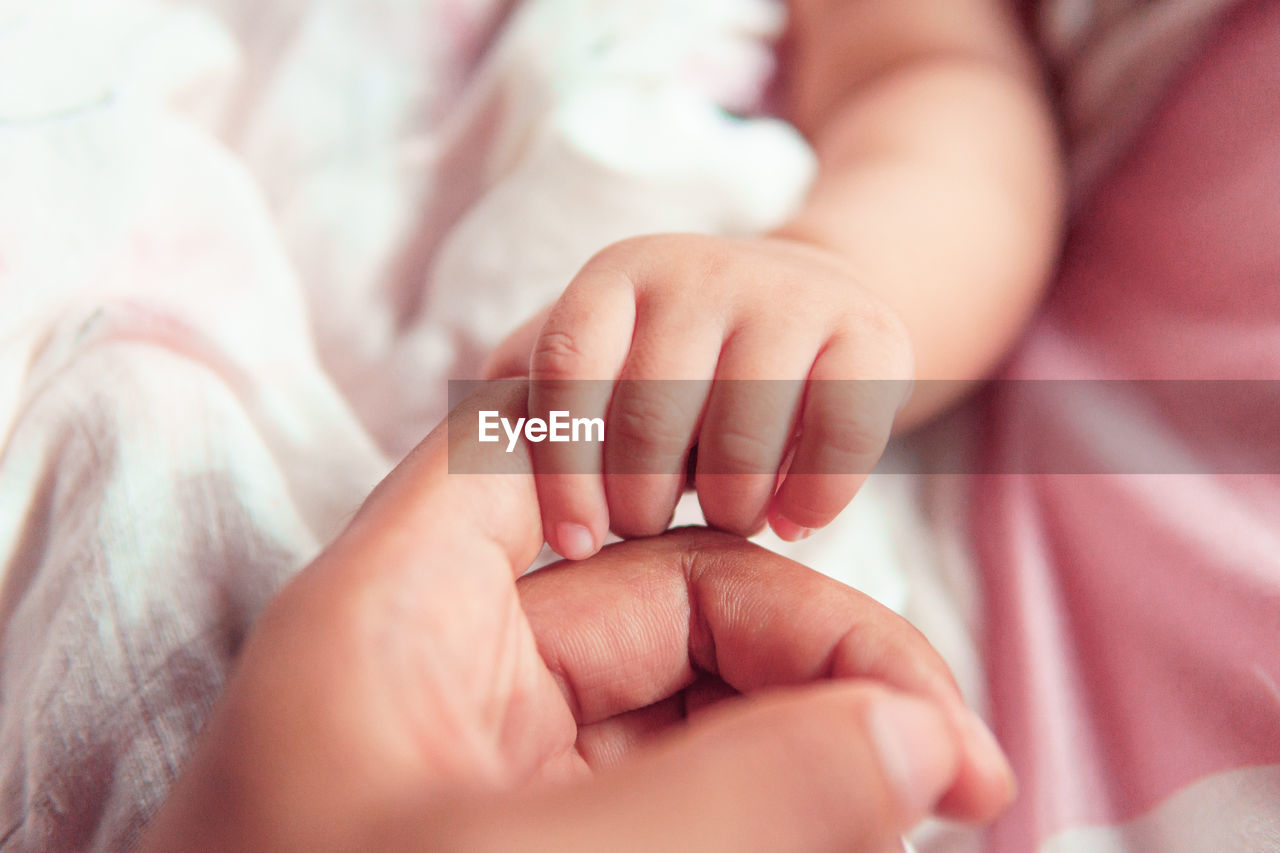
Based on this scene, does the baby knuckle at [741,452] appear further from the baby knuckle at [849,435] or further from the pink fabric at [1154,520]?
the pink fabric at [1154,520]

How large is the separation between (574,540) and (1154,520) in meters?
0.33

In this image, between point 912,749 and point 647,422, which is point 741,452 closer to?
point 647,422

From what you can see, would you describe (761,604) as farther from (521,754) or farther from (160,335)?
(160,335)

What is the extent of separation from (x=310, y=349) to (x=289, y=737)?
1.20ft

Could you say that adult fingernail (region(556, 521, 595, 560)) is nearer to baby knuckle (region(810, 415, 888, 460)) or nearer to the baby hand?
the baby hand

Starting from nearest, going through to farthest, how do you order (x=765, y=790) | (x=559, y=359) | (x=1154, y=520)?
(x=765, y=790)
(x=559, y=359)
(x=1154, y=520)

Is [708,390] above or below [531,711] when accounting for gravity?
above

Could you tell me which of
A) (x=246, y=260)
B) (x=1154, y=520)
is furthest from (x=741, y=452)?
(x=246, y=260)

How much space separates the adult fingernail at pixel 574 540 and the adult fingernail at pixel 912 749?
162 mm

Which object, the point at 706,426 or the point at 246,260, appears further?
the point at 246,260

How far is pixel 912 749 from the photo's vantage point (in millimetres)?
249

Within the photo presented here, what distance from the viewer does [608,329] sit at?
36 centimetres

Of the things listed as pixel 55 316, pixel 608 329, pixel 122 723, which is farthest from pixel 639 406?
pixel 55 316

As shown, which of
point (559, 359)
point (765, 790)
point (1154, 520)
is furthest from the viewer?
point (1154, 520)
